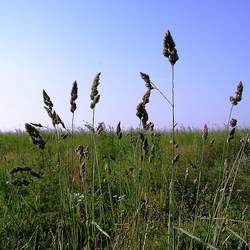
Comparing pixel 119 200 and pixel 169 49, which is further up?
pixel 169 49

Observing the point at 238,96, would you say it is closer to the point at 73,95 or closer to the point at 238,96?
the point at 238,96

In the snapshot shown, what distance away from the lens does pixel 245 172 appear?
8203mm

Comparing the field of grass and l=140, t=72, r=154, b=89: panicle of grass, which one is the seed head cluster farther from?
l=140, t=72, r=154, b=89: panicle of grass

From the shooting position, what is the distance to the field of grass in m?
2.69

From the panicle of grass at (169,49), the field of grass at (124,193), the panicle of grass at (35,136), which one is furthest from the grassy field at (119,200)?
the panicle of grass at (169,49)

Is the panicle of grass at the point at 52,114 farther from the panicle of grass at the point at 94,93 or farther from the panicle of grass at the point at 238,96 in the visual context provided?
the panicle of grass at the point at 238,96

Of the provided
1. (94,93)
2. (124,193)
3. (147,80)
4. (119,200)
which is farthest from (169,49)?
(124,193)

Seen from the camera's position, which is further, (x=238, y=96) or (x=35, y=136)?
(x=238, y=96)

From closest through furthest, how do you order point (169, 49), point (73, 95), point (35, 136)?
point (169, 49) → point (35, 136) → point (73, 95)

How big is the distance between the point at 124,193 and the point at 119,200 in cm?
180

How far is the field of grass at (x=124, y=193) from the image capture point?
106 inches

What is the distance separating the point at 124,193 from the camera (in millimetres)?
6207

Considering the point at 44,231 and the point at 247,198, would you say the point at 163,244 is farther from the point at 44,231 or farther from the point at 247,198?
the point at 247,198

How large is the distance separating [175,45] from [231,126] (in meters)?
0.90
